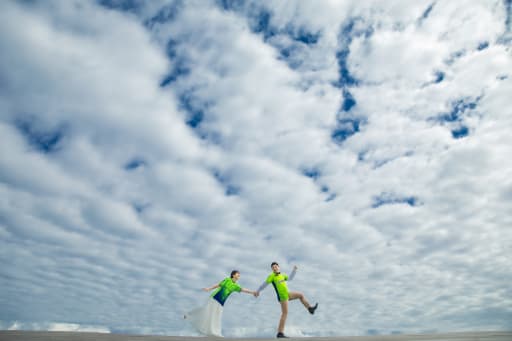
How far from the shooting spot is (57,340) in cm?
821

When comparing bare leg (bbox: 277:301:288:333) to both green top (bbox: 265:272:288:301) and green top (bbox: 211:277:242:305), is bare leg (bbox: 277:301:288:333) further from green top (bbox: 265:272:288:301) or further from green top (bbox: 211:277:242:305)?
green top (bbox: 211:277:242:305)

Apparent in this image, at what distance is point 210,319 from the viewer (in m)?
14.6

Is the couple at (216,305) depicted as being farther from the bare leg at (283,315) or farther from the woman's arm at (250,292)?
the bare leg at (283,315)

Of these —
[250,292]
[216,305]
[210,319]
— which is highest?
[250,292]

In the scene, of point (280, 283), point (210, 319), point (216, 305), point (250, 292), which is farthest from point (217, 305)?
point (280, 283)

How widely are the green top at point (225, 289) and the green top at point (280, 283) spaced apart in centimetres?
179

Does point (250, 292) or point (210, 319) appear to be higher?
point (250, 292)

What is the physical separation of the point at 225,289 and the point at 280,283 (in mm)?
2616

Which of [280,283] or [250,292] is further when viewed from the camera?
[250,292]

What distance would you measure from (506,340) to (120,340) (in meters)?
9.02

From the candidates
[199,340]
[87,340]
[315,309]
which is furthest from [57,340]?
[315,309]

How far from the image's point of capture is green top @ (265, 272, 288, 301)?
43.6 feet

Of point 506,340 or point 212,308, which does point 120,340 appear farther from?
point 506,340

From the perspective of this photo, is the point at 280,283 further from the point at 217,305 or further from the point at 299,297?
the point at 217,305
